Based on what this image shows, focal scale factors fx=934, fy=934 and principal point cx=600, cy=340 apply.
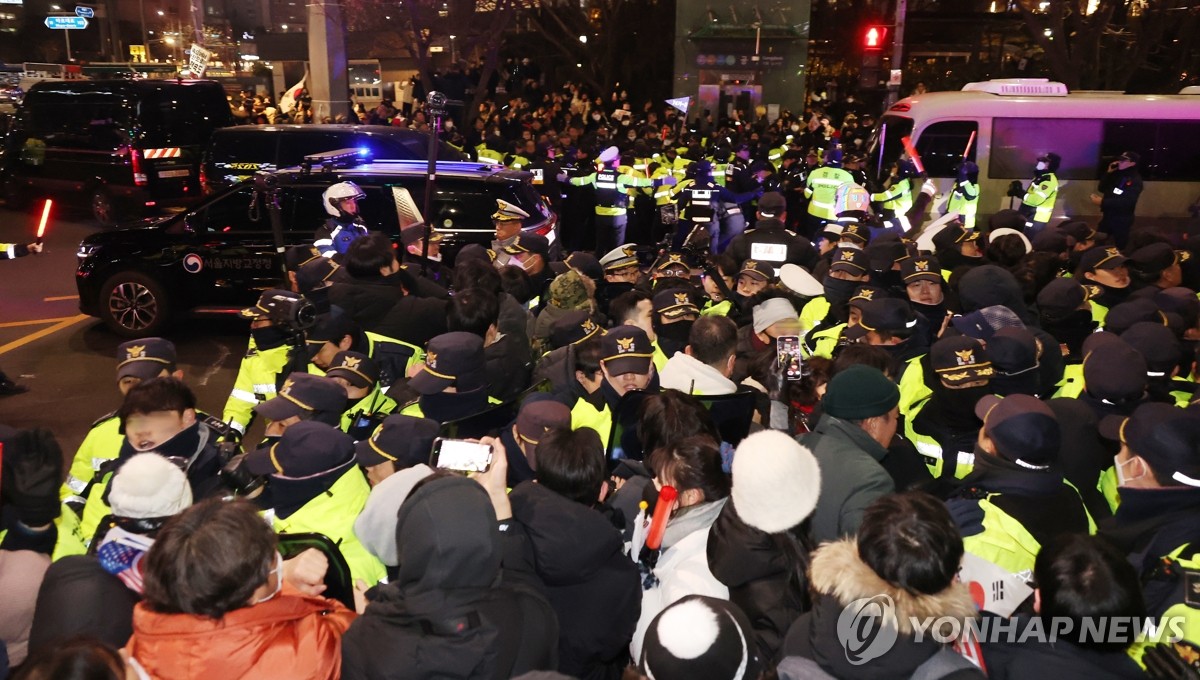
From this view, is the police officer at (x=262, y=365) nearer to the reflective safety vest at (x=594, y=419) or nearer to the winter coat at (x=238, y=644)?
the reflective safety vest at (x=594, y=419)

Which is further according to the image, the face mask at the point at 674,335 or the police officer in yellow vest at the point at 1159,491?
the face mask at the point at 674,335

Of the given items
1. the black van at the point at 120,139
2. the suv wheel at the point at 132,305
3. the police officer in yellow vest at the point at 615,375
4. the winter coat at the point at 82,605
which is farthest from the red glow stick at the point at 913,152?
the black van at the point at 120,139

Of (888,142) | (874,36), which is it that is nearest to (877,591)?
(888,142)

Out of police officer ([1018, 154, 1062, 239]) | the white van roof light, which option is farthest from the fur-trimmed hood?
the white van roof light

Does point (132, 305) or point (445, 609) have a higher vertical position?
point (445, 609)

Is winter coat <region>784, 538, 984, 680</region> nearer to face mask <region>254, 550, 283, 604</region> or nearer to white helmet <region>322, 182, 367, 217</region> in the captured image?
face mask <region>254, 550, 283, 604</region>

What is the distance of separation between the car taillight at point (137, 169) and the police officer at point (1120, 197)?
15419 mm

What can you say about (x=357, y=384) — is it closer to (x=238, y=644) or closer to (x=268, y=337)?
(x=268, y=337)

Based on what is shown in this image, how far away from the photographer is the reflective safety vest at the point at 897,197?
12.0 m

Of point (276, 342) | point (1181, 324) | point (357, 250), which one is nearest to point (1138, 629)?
point (1181, 324)

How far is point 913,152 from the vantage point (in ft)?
44.4

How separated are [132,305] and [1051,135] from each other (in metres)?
13.0

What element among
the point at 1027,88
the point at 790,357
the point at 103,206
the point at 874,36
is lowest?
the point at 103,206

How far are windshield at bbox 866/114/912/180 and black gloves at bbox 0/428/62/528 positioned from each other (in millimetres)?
13158
